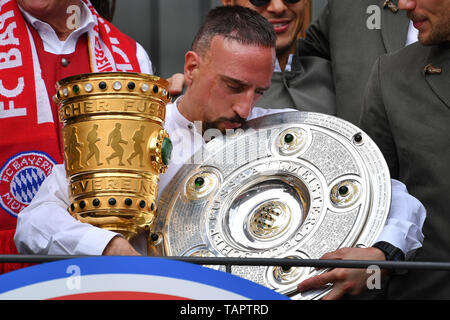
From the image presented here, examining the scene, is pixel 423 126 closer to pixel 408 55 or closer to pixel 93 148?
pixel 408 55

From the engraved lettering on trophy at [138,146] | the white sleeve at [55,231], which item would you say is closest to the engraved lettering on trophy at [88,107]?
the engraved lettering on trophy at [138,146]

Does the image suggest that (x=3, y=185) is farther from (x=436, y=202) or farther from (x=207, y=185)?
(x=436, y=202)

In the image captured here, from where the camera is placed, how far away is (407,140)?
8.00ft

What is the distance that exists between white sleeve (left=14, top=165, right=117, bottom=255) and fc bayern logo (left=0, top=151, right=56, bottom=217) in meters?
0.34

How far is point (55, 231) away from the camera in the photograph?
202 centimetres

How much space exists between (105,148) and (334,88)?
3.83 ft

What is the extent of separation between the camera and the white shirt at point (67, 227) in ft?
6.47

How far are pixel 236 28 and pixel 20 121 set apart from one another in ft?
2.12

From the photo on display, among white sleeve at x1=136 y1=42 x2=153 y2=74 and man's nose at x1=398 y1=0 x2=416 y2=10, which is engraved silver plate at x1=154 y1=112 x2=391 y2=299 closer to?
man's nose at x1=398 y1=0 x2=416 y2=10

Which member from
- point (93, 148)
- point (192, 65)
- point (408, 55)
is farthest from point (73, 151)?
point (408, 55)

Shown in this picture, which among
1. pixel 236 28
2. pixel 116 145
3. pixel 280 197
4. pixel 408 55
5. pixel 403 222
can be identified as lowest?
pixel 403 222

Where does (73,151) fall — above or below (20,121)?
below

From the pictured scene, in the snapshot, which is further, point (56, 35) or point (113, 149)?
point (56, 35)

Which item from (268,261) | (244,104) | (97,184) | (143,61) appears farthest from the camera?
(143,61)
